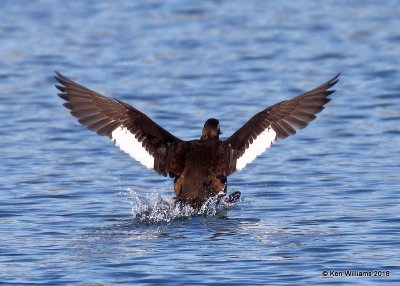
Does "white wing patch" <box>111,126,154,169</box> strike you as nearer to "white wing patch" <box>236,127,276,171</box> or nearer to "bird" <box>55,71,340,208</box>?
"bird" <box>55,71,340,208</box>

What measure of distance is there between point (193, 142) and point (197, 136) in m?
3.18

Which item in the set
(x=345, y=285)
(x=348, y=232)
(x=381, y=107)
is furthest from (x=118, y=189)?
(x=381, y=107)

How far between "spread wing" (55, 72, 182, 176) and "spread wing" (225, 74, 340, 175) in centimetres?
59

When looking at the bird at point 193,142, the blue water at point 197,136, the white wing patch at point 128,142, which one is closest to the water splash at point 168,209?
the blue water at point 197,136

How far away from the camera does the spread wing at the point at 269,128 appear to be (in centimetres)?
1021

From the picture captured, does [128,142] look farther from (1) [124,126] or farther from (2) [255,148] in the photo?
(2) [255,148]

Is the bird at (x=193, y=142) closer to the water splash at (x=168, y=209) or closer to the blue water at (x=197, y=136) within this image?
the water splash at (x=168, y=209)

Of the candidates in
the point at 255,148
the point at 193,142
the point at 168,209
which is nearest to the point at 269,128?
the point at 255,148

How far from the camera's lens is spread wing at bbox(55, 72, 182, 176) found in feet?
33.9

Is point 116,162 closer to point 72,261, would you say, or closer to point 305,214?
point 305,214

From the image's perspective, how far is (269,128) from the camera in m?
10.3

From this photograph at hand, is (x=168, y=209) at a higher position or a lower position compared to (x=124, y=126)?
lower

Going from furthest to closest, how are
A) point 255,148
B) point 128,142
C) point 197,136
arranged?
point 197,136
point 128,142
point 255,148

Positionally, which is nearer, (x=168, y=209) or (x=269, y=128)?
(x=168, y=209)
